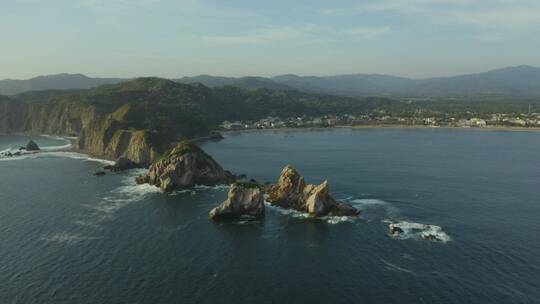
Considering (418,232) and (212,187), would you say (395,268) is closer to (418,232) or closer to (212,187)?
(418,232)

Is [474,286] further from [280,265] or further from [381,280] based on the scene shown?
[280,265]

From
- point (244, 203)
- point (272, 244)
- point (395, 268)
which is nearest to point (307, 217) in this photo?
point (244, 203)

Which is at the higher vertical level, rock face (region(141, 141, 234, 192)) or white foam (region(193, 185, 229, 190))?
rock face (region(141, 141, 234, 192))

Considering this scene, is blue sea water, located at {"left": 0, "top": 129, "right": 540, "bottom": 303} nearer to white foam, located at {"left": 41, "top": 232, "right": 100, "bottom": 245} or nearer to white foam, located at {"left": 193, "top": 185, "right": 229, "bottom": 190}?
white foam, located at {"left": 41, "top": 232, "right": 100, "bottom": 245}

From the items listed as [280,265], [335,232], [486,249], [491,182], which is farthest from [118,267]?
[491,182]

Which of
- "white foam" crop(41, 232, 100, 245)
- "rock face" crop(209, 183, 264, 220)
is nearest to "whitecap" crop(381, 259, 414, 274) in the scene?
"rock face" crop(209, 183, 264, 220)

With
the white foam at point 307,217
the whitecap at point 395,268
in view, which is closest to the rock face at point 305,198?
the white foam at point 307,217

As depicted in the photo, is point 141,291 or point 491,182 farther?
point 491,182
